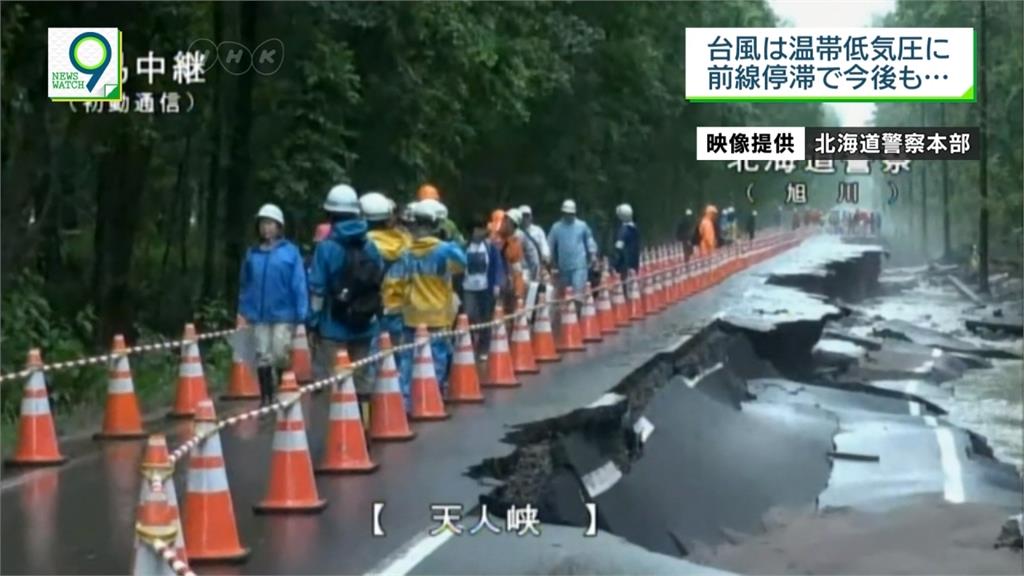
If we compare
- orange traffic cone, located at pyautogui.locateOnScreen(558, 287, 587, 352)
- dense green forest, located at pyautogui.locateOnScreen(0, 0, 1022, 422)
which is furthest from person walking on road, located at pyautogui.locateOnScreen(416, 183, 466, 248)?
orange traffic cone, located at pyautogui.locateOnScreen(558, 287, 587, 352)

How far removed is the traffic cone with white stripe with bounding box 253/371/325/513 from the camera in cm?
896

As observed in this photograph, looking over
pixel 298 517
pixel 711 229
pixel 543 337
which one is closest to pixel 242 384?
pixel 711 229

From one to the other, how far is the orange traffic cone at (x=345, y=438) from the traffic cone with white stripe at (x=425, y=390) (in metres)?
2.05

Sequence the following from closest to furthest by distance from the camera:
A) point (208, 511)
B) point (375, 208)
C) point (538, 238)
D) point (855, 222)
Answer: point (208, 511)
point (855, 222)
point (375, 208)
point (538, 238)

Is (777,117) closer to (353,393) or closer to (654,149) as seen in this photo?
(654,149)

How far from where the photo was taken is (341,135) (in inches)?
480

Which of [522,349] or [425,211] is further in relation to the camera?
[522,349]

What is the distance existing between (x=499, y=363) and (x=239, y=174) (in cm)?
370

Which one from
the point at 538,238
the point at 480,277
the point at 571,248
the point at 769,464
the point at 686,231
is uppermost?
the point at 686,231

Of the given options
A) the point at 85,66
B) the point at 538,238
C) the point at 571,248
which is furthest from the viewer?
the point at 571,248

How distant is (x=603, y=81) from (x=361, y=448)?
3.37 m

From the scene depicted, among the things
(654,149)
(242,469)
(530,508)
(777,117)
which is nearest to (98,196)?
(242,469)

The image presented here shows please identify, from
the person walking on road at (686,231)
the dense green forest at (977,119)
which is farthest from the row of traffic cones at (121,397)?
the dense green forest at (977,119)

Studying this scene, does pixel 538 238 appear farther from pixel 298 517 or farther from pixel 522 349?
pixel 298 517
